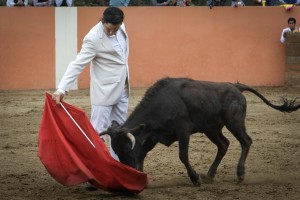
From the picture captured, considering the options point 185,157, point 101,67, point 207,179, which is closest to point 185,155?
point 185,157

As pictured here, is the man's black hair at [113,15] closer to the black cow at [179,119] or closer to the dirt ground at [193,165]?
the black cow at [179,119]

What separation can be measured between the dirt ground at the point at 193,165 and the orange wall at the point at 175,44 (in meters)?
2.72

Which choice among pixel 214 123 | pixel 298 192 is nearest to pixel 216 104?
pixel 214 123

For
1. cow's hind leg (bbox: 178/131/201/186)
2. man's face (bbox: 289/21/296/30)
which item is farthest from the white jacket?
man's face (bbox: 289/21/296/30)

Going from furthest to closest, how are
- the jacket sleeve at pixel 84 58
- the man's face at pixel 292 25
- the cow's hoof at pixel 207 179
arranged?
1. the man's face at pixel 292 25
2. the cow's hoof at pixel 207 179
3. the jacket sleeve at pixel 84 58

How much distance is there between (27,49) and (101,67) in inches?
335

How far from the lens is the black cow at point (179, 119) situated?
7.21 meters

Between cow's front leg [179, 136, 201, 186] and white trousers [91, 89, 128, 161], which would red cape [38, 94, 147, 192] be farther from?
cow's front leg [179, 136, 201, 186]

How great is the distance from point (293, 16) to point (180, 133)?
933 centimetres

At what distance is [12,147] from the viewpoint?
388 inches

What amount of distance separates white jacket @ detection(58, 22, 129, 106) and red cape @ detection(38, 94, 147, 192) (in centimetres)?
33

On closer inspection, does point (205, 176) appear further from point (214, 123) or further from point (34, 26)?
point (34, 26)

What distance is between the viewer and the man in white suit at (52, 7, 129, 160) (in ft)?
24.2

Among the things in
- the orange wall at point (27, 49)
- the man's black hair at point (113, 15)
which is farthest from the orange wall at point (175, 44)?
the man's black hair at point (113, 15)
